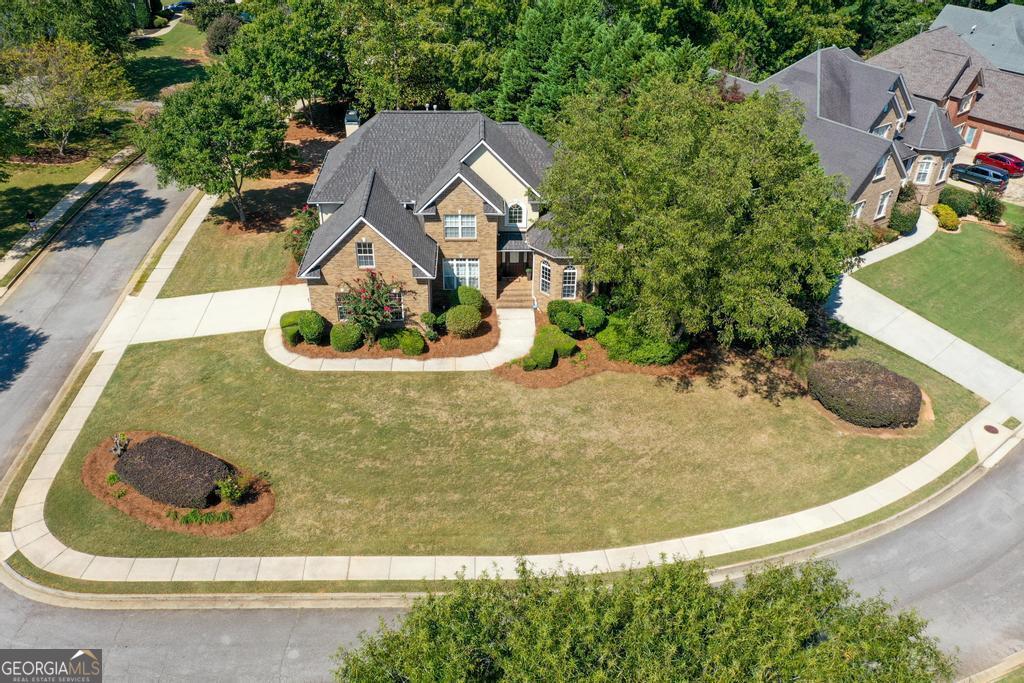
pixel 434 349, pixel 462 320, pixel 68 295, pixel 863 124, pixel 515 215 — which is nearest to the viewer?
pixel 462 320

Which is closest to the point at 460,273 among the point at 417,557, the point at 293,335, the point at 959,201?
the point at 293,335

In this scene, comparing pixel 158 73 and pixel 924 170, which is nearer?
pixel 924 170

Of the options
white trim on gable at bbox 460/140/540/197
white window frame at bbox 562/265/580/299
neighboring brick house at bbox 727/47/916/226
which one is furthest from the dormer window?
neighboring brick house at bbox 727/47/916/226

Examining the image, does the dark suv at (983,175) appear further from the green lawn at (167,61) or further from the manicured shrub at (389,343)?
the green lawn at (167,61)

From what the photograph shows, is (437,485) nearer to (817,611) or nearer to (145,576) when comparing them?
(145,576)

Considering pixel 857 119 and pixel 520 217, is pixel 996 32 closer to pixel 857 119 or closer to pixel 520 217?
pixel 857 119

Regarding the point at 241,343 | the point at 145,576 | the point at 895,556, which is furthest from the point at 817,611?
the point at 241,343

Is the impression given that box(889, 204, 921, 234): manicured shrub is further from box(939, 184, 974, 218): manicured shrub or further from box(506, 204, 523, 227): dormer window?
box(506, 204, 523, 227): dormer window
